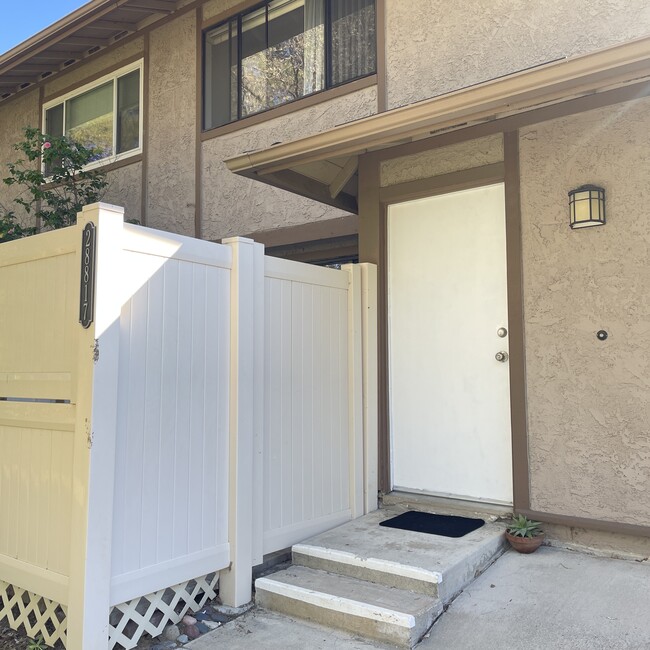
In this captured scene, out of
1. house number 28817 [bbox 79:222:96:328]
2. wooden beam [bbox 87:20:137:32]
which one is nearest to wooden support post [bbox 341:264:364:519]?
house number 28817 [bbox 79:222:96:328]

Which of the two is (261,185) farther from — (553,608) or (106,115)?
(553,608)

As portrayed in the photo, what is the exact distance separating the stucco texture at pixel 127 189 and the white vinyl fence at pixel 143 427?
461 cm

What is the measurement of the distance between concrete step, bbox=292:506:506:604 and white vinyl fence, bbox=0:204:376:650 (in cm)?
29

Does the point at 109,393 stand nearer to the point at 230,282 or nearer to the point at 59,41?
the point at 230,282

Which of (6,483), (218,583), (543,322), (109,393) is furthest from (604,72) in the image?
(6,483)

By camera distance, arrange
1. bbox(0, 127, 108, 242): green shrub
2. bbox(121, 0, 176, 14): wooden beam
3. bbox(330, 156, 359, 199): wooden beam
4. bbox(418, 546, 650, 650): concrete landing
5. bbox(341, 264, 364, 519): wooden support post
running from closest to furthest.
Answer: bbox(418, 546, 650, 650): concrete landing < bbox(341, 264, 364, 519): wooden support post < bbox(330, 156, 359, 199): wooden beam < bbox(0, 127, 108, 242): green shrub < bbox(121, 0, 176, 14): wooden beam

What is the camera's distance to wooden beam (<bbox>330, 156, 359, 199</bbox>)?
5.23 meters

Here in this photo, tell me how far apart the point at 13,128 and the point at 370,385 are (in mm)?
8660

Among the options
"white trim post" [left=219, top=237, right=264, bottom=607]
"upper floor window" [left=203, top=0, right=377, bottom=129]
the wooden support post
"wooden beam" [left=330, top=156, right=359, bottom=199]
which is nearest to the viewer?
"white trim post" [left=219, top=237, right=264, bottom=607]

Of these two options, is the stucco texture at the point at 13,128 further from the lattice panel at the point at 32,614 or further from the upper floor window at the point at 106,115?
the lattice panel at the point at 32,614

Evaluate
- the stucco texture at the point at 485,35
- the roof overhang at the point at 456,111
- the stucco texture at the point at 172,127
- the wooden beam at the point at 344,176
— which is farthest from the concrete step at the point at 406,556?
the stucco texture at the point at 172,127

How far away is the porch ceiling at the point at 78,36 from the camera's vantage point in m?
7.58

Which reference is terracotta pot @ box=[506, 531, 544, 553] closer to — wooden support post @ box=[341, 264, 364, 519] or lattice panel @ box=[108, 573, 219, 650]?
wooden support post @ box=[341, 264, 364, 519]

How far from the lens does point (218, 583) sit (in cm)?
371
